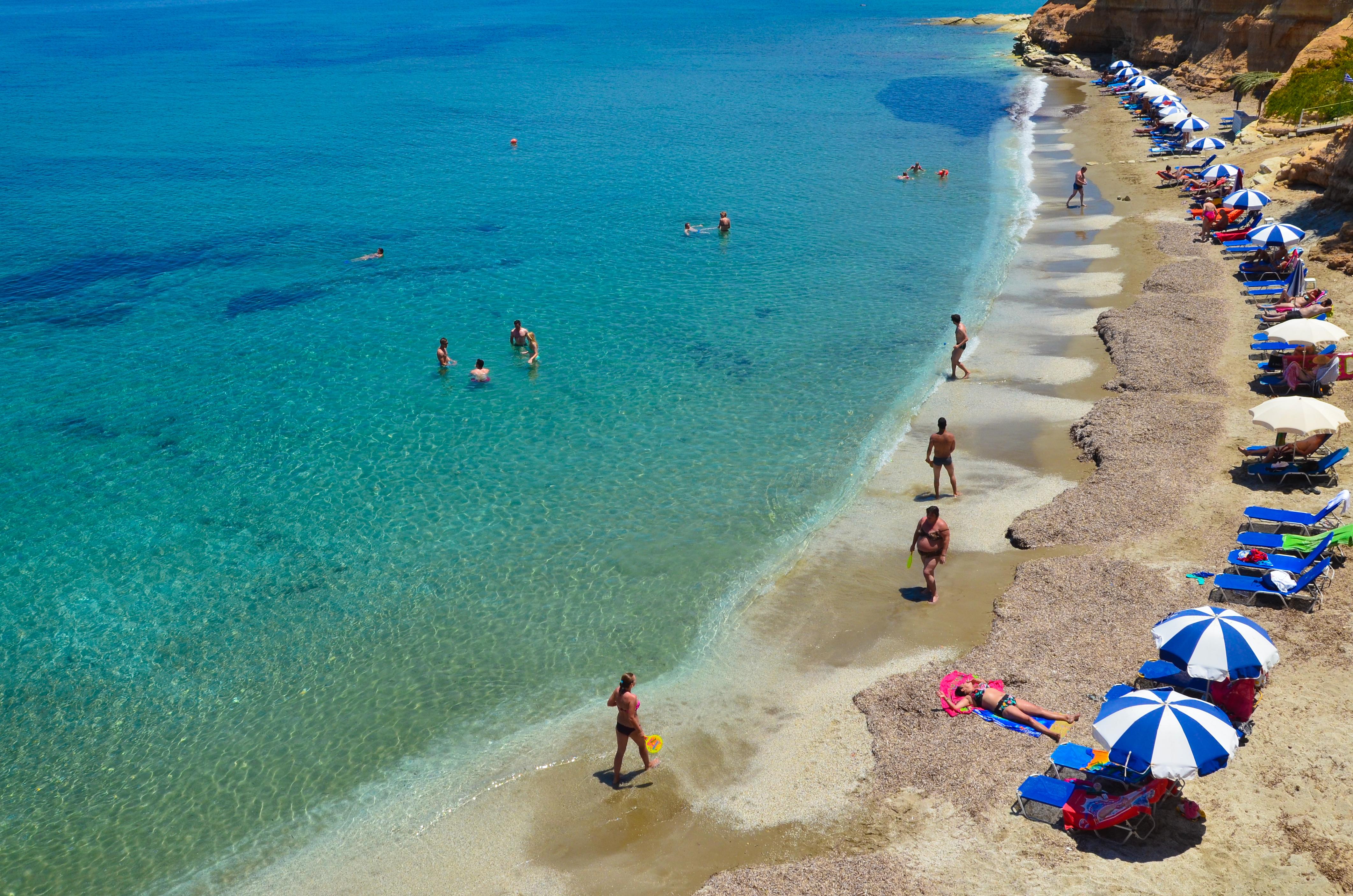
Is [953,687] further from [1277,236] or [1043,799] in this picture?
[1277,236]

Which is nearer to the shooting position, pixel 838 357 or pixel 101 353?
pixel 838 357

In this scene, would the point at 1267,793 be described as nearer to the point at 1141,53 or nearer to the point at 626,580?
the point at 626,580

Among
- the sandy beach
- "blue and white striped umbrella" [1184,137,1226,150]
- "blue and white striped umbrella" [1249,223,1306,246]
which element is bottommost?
the sandy beach

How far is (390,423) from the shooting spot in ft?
80.7

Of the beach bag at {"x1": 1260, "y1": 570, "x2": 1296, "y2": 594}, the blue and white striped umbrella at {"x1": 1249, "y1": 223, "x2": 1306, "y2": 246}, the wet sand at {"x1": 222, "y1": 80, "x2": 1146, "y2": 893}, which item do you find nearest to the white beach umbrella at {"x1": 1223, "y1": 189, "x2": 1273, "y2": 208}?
the blue and white striped umbrella at {"x1": 1249, "y1": 223, "x2": 1306, "y2": 246}

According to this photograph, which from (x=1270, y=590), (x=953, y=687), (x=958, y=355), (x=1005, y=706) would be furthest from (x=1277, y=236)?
(x=1005, y=706)

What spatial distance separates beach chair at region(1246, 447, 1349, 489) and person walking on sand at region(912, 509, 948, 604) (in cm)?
673

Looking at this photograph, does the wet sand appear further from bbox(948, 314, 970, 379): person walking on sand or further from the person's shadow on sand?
bbox(948, 314, 970, 379): person walking on sand

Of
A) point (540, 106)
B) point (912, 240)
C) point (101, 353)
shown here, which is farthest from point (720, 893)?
point (540, 106)

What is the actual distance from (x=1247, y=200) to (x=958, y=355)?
14.5 meters

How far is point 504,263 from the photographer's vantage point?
36.7 m

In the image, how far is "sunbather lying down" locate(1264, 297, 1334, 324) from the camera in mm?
23578

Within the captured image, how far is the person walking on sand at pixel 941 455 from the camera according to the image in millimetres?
19000

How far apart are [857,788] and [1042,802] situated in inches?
91.7
